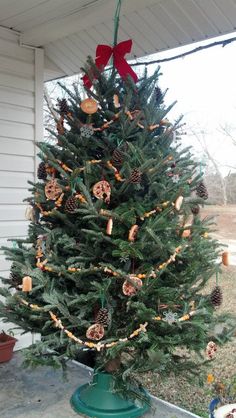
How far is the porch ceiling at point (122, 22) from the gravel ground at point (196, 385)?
1.58 m

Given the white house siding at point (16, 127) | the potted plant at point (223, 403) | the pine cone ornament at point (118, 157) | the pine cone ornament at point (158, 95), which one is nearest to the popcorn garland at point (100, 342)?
the potted plant at point (223, 403)

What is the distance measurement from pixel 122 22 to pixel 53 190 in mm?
1268

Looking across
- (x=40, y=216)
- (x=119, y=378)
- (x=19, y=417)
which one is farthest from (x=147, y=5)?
(x=19, y=417)

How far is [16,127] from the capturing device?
309 centimetres

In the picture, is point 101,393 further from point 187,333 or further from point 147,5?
point 147,5

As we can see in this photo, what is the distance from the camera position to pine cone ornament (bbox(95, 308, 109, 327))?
5.83ft

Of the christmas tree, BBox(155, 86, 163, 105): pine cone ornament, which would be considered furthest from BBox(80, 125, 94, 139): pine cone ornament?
BBox(155, 86, 163, 105): pine cone ornament

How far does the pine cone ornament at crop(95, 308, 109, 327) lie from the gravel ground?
70cm

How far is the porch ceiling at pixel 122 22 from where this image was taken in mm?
2314

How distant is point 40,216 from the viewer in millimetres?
2178

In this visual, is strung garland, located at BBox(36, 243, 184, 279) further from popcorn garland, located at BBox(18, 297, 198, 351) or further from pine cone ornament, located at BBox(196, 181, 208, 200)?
pine cone ornament, located at BBox(196, 181, 208, 200)

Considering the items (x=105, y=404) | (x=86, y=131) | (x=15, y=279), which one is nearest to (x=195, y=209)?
(x=86, y=131)

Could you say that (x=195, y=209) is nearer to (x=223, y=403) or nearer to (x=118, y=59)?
(x=118, y=59)

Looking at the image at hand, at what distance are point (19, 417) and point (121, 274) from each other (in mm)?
978
